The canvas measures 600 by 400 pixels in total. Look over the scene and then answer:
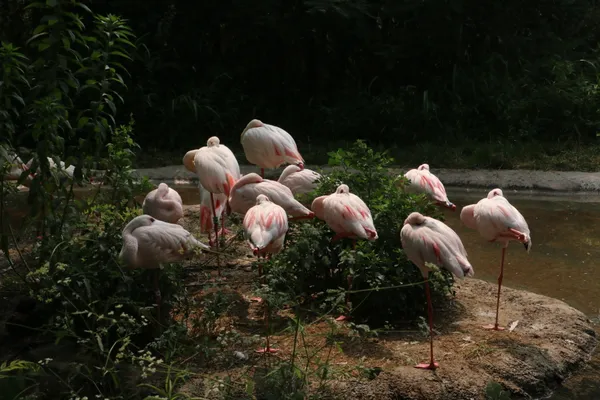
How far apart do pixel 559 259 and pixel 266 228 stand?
8.42ft

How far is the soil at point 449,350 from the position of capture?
3.77 metres

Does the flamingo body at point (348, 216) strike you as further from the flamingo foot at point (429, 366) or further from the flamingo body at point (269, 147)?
the flamingo body at point (269, 147)

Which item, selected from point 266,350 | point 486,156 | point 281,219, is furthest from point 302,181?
point 486,156

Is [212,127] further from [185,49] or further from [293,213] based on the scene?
[293,213]

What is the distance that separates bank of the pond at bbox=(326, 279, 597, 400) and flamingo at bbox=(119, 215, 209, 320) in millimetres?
1112

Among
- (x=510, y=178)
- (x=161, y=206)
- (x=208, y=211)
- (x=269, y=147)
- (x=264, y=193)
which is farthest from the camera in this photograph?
(x=510, y=178)

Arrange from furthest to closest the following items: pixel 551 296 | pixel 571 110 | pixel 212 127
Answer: pixel 212 127 → pixel 571 110 → pixel 551 296

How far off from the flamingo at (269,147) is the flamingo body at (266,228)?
4.69 feet

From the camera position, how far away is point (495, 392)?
3619 millimetres

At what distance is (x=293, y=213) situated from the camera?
16.4 feet

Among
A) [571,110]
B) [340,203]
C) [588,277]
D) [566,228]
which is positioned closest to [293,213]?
[340,203]

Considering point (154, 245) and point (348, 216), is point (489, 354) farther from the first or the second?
point (154, 245)

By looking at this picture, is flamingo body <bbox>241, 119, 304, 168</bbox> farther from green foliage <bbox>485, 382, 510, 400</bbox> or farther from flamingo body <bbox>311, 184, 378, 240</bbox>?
green foliage <bbox>485, 382, 510, 400</bbox>

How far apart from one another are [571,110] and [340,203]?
6806 mm
